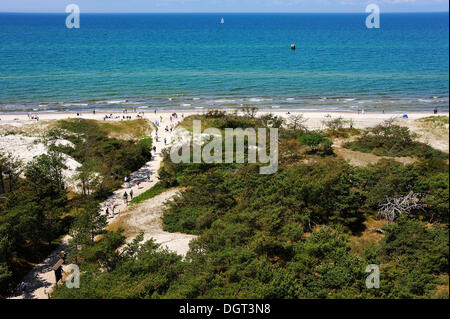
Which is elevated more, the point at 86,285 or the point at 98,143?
the point at 98,143

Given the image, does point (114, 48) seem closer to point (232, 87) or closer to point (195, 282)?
point (232, 87)

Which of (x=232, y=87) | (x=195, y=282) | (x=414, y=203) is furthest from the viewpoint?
(x=232, y=87)

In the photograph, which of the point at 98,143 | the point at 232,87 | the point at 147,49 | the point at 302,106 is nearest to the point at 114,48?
the point at 147,49

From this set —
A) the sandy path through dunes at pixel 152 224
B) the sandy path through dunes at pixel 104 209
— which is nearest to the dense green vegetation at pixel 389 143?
the sandy path through dunes at pixel 152 224

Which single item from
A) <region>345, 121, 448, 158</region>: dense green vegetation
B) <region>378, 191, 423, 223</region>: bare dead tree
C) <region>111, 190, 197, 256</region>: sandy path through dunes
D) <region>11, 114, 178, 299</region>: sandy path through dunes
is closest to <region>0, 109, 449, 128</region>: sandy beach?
<region>11, 114, 178, 299</region>: sandy path through dunes

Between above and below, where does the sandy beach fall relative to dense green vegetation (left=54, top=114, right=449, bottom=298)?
above

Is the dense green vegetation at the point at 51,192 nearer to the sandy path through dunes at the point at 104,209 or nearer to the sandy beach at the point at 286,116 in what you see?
the sandy path through dunes at the point at 104,209

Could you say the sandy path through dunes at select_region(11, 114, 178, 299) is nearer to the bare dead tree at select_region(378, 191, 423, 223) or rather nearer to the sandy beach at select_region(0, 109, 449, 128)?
→ the sandy beach at select_region(0, 109, 449, 128)
